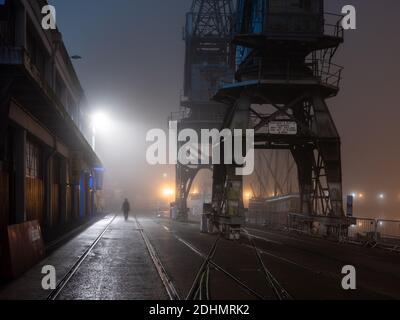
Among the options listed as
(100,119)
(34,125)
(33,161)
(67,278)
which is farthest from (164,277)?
(100,119)

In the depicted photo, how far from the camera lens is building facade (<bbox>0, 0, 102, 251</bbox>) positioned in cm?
1622

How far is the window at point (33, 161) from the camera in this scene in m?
25.3

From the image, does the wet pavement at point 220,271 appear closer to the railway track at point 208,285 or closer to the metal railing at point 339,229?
the railway track at point 208,285

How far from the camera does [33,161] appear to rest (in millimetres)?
26922

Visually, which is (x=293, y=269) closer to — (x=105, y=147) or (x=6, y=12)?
(x=6, y=12)

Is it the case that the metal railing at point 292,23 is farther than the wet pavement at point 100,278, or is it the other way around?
the metal railing at point 292,23

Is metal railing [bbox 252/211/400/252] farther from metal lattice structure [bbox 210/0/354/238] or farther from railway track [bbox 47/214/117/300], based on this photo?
railway track [bbox 47/214/117/300]

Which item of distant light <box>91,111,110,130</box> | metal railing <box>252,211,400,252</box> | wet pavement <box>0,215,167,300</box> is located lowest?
metal railing <box>252,211,400,252</box>

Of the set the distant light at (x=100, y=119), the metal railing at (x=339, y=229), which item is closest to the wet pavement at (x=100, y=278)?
the metal railing at (x=339, y=229)

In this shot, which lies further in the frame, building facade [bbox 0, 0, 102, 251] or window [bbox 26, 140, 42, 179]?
window [bbox 26, 140, 42, 179]

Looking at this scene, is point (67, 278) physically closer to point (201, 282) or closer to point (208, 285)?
point (201, 282)

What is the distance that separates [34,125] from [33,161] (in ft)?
Answer: 12.4

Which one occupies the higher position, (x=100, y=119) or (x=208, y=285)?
(x=100, y=119)

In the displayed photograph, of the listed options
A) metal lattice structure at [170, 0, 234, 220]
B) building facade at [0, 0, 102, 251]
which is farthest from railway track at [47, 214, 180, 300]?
metal lattice structure at [170, 0, 234, 220]
